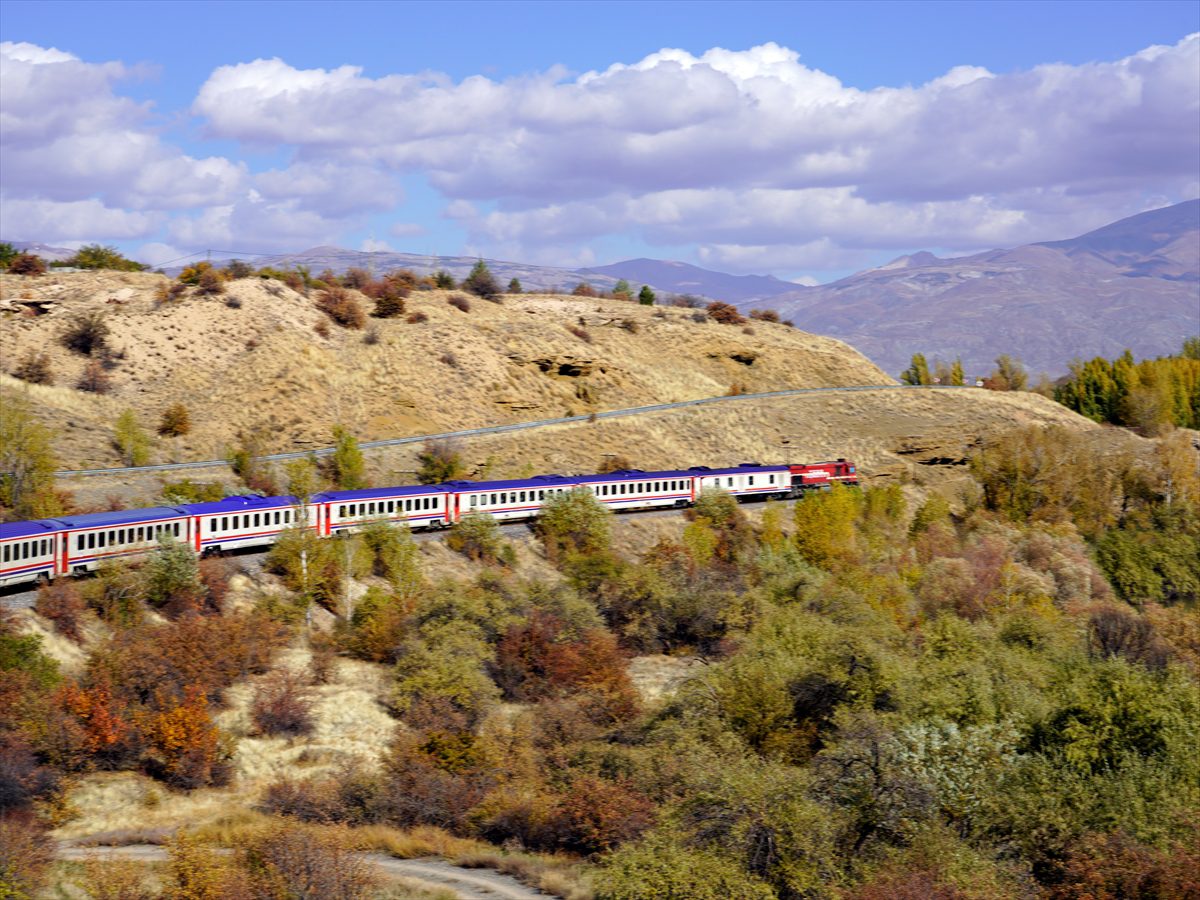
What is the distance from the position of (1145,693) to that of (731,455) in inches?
2007

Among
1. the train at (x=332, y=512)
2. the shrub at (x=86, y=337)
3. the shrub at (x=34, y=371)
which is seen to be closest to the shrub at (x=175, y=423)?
the shrub at (x=34, y=371)

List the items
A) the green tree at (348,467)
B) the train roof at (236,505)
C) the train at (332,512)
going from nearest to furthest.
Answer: the train at (332,512) → the train roof at (236,505) → the green tree at (348,467)

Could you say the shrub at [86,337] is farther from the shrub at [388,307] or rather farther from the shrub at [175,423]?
the shrub at [388,307]

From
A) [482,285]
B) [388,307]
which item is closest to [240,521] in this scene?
[388,307]

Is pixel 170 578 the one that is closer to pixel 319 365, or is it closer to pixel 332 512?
pixel 332 512

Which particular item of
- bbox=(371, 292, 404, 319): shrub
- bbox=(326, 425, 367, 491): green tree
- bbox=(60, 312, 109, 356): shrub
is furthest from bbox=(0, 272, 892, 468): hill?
bbox=(326, 425, 367, 491): green tree

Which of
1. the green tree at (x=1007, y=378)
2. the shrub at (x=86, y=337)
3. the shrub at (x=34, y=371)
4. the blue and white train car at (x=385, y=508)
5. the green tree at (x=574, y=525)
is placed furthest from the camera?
the green tree at (x=1007, y=378)

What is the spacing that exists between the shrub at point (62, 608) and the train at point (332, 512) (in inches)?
48.9

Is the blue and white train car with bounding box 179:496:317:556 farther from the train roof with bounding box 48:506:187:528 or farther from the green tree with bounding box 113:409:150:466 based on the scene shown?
the green tree with bounding box 113:409:150:466

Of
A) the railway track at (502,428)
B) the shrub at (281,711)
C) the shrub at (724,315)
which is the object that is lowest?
the shrub at (281,711)

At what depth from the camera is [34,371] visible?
70000mm

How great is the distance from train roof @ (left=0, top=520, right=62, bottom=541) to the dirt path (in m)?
13.3

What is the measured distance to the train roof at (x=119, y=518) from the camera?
4106 centimetres

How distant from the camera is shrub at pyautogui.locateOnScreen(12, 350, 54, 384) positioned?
229ft
